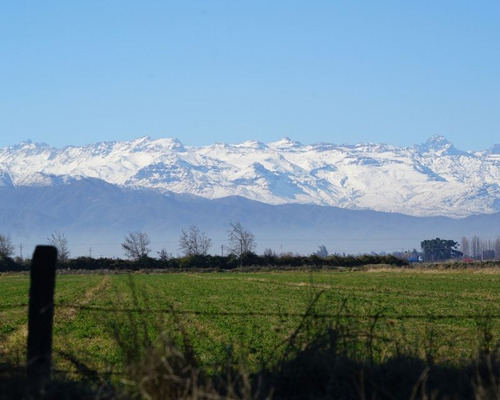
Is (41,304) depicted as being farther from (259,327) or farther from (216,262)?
(216,262)

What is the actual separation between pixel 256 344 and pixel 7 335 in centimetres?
594

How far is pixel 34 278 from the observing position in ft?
25.5

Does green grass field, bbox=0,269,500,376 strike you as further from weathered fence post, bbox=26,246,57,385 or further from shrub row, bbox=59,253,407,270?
shrub row, bbox=59,253,407,270

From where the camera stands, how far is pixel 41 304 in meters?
7.76

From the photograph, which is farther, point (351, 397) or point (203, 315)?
point (203, 315)

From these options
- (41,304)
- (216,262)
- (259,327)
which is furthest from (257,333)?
(216,262)

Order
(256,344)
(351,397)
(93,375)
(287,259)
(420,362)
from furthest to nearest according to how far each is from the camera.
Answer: (287,259)
(256,344)
(93,375)
(420,362)
(351,397)

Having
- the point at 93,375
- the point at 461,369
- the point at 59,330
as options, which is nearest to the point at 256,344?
the point at 59,330

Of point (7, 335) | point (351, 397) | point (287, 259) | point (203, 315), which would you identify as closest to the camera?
point (351, 397)

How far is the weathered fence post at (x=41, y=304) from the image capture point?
7684mm

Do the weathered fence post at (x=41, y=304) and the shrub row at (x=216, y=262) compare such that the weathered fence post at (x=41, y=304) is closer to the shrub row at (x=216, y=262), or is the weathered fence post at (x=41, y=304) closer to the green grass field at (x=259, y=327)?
the green grass field at (x=259, y=327)

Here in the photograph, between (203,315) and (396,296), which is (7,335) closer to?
(203,315)

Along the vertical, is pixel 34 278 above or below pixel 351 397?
above

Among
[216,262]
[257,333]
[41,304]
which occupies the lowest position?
[257,333]
